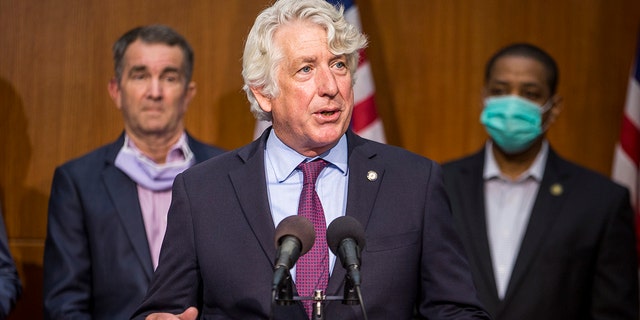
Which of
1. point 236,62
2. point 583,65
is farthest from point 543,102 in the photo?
point 236,62

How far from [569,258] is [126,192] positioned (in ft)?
6.14

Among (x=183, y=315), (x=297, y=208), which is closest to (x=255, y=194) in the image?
(x=297, y=208)

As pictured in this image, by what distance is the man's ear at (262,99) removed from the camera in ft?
9.46

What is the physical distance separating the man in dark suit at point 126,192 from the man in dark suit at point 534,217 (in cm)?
126

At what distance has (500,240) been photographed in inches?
170

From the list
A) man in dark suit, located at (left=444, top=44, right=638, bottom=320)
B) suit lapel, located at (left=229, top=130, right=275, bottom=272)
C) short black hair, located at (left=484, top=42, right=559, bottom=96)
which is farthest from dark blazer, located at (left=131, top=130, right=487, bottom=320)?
short black hair, located at (left=484, top=42, right=559, bottom=96)

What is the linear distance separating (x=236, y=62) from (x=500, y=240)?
5.34 feet

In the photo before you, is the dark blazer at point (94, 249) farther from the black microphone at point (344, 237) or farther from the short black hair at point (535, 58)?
the black microphone at point (344, 237)

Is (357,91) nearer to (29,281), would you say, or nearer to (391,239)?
(29,281)

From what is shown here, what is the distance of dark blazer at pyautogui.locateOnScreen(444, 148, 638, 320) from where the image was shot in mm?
4148

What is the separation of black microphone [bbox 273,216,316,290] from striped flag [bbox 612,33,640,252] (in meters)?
3.14

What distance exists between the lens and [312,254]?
2.61m

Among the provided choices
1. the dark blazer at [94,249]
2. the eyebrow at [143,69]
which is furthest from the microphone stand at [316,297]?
the eyebrow at [143,69]

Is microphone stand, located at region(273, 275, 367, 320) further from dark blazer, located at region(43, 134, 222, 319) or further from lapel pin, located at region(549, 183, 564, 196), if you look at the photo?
lapel pin, located at region(549, 183, 564, 196)
